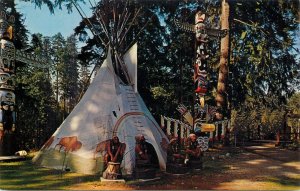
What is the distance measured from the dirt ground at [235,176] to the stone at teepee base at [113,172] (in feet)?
0.77

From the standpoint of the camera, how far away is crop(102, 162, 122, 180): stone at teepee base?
11305mm

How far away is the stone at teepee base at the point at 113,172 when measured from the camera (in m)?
11.3

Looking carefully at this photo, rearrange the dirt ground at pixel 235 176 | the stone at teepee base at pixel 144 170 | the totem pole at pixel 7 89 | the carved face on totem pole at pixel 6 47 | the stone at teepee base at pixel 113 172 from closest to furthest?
1. the dirt ground at pixel 235 176
2. the stone at teepee base at pixel 113 172
3. the stone at teepee base at pixel 144 170
4. the totem pole at pixel 7 89
5. the carved face on totem pole at pixel 6 47

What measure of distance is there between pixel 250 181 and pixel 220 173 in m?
1.37

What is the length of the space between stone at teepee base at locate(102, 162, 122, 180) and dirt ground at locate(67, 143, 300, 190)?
0.77 ft

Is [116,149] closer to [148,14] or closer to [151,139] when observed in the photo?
[151,139]

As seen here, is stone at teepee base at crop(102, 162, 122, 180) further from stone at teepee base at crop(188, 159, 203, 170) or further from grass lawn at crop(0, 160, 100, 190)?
stone at teepee base at crop(188, 159, 203, 170)

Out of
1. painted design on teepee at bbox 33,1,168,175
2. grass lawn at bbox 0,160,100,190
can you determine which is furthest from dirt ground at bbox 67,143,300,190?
painted design on teepee at bbox 33,1,168,175

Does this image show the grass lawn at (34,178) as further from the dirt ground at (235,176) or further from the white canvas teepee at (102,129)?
the dirt ground at (235,176)

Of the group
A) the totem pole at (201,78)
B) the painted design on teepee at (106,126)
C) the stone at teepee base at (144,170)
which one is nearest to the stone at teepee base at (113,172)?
the stone at teepee base at (144,170)

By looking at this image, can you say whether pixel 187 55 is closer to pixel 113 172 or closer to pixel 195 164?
pixel 195 164

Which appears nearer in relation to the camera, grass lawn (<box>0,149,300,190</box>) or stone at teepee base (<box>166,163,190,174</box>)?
grass lawn (<box>0,149,300,190</box>)

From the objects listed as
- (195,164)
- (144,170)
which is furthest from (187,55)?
(144,170)

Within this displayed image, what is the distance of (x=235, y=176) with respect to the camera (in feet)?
41.9
